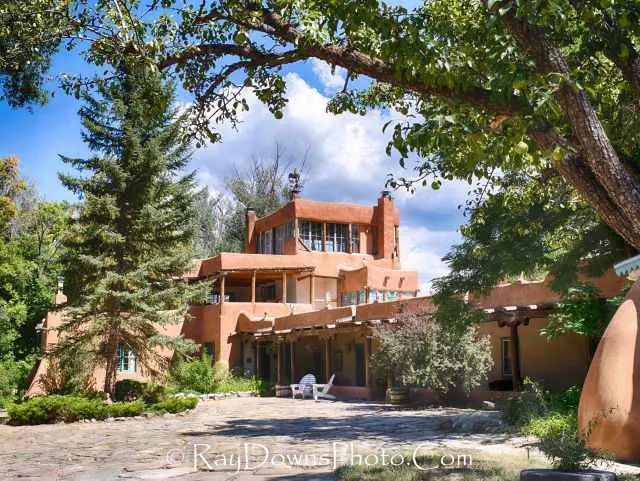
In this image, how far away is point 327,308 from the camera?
27750 millimetres

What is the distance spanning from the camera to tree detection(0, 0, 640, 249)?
5.91 metres

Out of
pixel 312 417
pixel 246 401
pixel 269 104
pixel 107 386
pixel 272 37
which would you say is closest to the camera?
pixel 272 37

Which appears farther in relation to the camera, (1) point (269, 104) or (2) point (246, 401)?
(2) point (246, 401)

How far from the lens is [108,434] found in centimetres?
1598

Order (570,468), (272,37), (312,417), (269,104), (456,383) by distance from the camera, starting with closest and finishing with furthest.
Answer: (570,468) < (272,37) < (269,104) < (312,417) < (456,383)

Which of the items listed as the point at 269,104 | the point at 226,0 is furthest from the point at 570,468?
the point at 226,0

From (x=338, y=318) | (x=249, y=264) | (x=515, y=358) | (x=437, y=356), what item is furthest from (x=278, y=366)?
(x=515, y=358)

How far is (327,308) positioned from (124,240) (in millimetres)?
9343

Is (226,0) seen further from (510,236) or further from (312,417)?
(312,417)

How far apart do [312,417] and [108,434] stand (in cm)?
540

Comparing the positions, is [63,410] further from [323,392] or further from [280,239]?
[280,239]

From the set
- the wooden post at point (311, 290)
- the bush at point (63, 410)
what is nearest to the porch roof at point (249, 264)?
the wooden post at point (311, 290)

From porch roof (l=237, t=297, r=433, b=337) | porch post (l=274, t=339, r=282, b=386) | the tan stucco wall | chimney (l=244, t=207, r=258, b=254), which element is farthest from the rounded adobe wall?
chimney (l=244, t=207, r=258, b=254)

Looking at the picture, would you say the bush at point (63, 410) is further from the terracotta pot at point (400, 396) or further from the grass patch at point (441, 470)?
the grass patch at point (441, 470)
